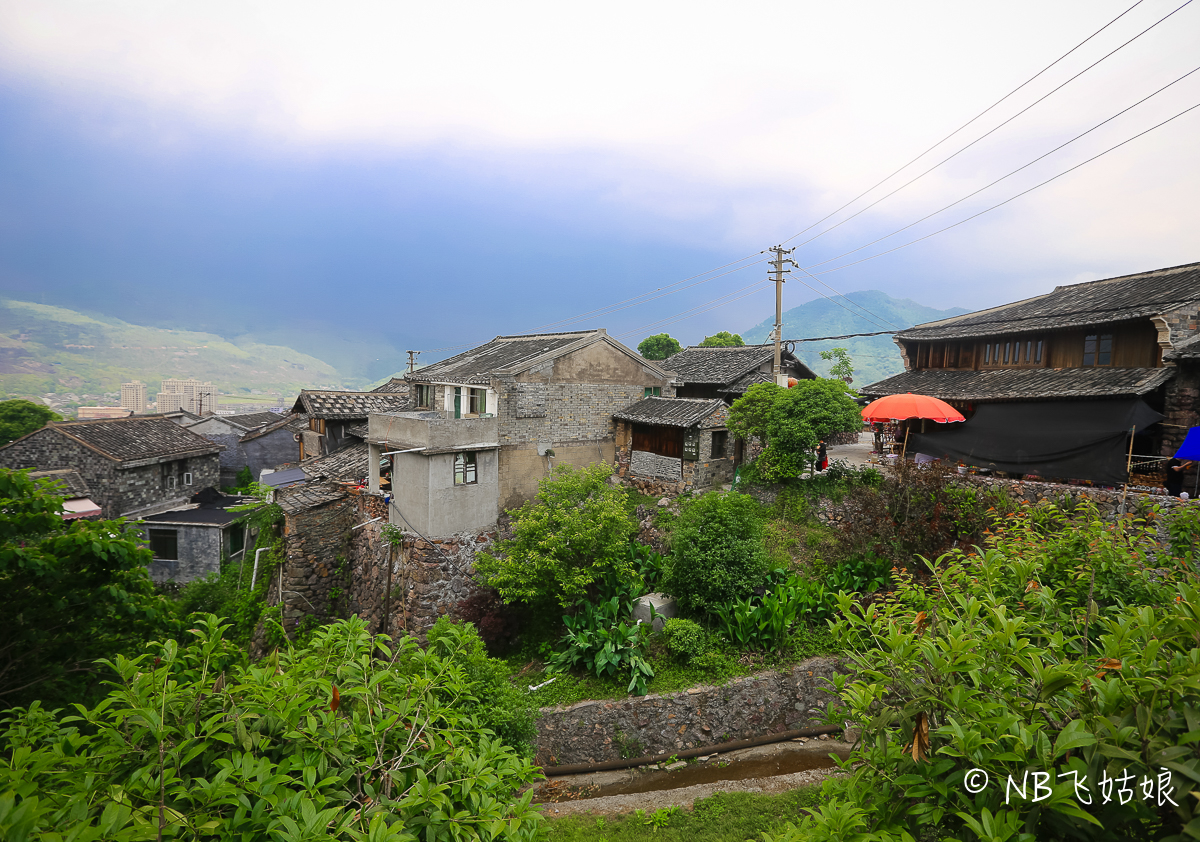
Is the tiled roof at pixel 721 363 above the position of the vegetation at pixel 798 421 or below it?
above

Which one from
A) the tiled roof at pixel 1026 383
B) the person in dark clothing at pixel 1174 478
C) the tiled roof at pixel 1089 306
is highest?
the tiled roof at pixel 1089 306

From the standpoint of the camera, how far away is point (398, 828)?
2.43 m

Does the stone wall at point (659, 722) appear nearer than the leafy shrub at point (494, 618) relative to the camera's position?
Yes

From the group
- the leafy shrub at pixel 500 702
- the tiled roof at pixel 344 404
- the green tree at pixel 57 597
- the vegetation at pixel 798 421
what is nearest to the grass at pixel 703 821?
the leafy shrub at pixel 500 702

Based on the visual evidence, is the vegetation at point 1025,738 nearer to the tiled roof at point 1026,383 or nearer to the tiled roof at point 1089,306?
the tiled roof at point 1026,383

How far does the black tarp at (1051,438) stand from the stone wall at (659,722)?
7.56m

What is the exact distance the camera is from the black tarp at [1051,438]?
40.0ft

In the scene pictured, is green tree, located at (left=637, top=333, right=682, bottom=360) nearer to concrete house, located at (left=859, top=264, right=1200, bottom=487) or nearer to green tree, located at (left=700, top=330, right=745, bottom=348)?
green tree, located at (left=700, top=330, right=745, bottom=348)

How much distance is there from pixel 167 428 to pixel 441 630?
87.4 ft

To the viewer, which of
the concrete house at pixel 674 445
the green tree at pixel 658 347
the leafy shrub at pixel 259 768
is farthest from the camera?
the green tree at pixel 658 347

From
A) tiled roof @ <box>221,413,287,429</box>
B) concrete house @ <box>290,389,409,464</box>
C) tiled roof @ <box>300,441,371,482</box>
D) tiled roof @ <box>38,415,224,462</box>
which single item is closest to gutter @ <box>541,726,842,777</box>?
tiled roof @ <box>300,441,371,482</box>

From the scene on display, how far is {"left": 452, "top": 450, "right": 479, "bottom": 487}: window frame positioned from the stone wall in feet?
22.3

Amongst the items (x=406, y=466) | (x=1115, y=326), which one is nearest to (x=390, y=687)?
(x=406, y=466)

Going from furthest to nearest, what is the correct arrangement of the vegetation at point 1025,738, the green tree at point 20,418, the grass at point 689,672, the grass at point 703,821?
the green tree at point 20,418 → the grass at point 689,672 → the grass at point 703,821 → the vegetation at point 1025,738
